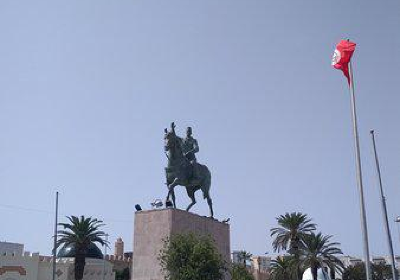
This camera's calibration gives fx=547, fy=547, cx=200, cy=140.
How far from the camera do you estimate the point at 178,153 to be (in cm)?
2159

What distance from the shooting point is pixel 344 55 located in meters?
18.2

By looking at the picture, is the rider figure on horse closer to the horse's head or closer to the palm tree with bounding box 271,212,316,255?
the horse's head

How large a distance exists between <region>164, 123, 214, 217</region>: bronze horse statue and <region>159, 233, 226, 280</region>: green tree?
1877 millimetres

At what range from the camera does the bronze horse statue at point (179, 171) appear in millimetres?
21281

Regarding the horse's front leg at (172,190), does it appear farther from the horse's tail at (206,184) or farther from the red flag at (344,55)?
the red flag at (344,55)

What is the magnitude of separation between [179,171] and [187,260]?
3.68 meters

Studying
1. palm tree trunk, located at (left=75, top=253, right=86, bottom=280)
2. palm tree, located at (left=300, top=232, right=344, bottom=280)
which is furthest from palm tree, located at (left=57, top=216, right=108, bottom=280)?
palm tree, located at (left=300, top=232, right=344, bottom=280)

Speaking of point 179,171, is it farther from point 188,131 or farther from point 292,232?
point 292,232

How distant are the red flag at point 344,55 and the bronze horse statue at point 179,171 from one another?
6.77 m

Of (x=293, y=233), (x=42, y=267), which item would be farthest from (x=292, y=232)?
(x=42, y=267)

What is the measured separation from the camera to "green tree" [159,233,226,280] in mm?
19328

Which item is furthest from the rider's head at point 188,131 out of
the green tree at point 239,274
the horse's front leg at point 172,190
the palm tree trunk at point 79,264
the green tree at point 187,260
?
the palm tree trunk at point 79,264

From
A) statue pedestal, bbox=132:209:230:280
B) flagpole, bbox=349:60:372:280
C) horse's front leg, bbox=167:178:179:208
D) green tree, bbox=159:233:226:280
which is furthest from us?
horse's front leg, bbox=167:178:179:208

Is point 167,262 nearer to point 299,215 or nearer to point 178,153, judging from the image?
point 178,153
